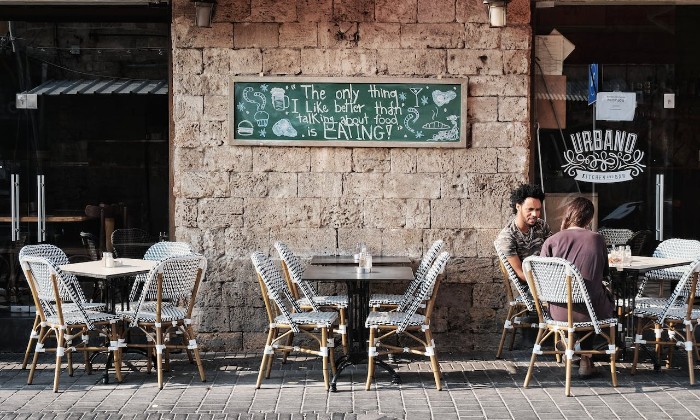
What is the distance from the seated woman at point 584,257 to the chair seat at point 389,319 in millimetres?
1037

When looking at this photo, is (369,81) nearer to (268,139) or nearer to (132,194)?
(268,139)

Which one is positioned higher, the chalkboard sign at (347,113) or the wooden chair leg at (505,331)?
the chalkboard sign at (347,113)

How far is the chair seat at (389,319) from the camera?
7.20 metres

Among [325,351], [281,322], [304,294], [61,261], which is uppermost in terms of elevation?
[61,261]

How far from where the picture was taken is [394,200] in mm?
8742

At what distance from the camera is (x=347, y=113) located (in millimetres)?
8719

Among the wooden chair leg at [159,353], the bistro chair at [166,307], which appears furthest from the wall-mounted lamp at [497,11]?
the wooden chair leg at [159,353]

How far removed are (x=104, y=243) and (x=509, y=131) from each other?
3896mm

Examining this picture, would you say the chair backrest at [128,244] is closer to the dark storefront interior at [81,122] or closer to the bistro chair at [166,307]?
the dark storefront interior at [81,122]

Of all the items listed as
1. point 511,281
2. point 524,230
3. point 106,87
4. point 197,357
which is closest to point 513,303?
point 511,281

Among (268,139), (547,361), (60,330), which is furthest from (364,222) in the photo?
(60,330)

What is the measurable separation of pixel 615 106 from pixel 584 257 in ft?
7.43

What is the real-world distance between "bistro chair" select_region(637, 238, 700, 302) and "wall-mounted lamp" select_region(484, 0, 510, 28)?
2.51m

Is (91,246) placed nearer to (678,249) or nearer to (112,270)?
(112,270)
